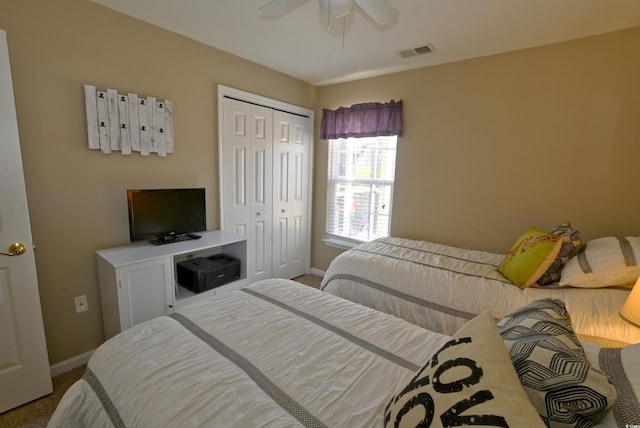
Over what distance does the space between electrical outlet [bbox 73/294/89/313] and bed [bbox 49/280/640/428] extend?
1.21m

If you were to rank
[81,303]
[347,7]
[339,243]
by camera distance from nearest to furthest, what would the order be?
[347,7] → [81,303] → [339,243]

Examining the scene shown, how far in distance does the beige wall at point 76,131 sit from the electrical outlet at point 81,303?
33mm

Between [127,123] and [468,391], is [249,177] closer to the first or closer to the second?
[127,123]

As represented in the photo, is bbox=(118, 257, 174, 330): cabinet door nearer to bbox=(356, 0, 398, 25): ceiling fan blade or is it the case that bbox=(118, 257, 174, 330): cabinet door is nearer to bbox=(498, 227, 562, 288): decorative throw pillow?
bbox=(356, 0, 398, 25): ceiling fan blade

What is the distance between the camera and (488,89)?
2584 mm

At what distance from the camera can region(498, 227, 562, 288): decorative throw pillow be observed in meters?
1.82

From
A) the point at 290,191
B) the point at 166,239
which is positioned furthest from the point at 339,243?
the point at 166,239

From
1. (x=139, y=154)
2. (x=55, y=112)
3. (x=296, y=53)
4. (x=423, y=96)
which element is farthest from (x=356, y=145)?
(x=55, y=112)

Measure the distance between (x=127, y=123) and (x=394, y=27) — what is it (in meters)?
2.10

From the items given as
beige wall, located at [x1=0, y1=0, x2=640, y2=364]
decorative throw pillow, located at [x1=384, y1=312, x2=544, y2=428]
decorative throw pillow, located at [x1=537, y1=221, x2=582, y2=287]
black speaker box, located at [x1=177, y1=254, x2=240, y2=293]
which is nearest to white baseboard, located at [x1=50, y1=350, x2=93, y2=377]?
beige wall, located at [x1=0, y1=0, x2=640, y2=364]

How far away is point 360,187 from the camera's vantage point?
347 cm

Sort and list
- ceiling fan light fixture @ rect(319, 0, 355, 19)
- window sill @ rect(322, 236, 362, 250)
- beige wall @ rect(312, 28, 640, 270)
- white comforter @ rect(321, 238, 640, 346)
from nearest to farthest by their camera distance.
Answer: ceiling fan light fixture @ rect(319, 0, 355, 19) → white comforter @ rect(321, 238, 640, 346) → beige wall @ rect(312, 28, 640, 270) → window sill @ rect(322, 236, 362, 250)

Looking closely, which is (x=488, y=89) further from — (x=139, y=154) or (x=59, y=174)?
(x=59, y=174)

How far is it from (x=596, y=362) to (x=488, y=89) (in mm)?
2380
